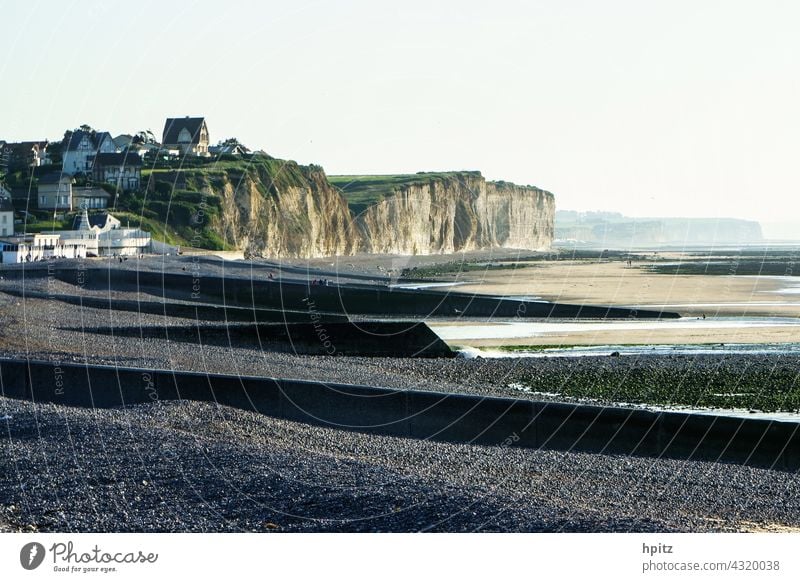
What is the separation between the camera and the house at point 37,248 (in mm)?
54656

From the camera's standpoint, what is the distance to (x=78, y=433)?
1252cm

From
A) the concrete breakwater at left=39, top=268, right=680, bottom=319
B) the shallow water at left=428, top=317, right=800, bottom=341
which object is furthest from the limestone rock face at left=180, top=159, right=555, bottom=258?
the shallow water at left=428, top=317, right=800, bottom=341

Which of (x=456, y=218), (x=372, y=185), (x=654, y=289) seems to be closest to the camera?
(x=654, y=289)

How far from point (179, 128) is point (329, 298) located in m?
45.0

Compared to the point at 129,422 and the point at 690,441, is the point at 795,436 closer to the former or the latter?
the point at 690,441

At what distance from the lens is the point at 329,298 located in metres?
41.5

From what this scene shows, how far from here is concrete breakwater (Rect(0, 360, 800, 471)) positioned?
46.2 ft

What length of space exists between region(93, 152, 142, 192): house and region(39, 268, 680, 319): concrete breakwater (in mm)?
28323

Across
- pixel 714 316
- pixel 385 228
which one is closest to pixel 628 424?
pixel 714 316

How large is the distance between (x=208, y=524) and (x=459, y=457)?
14.3ft

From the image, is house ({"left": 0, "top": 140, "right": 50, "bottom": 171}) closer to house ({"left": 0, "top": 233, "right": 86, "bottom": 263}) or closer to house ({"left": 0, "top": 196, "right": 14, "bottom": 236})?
house ({"left": 0, "top": 196, "right": 14, "bottom": 236})

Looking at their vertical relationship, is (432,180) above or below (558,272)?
above

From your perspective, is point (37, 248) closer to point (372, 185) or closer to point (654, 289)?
point (654, 289)

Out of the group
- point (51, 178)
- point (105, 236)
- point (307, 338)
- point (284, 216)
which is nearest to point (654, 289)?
point (105, 236)
